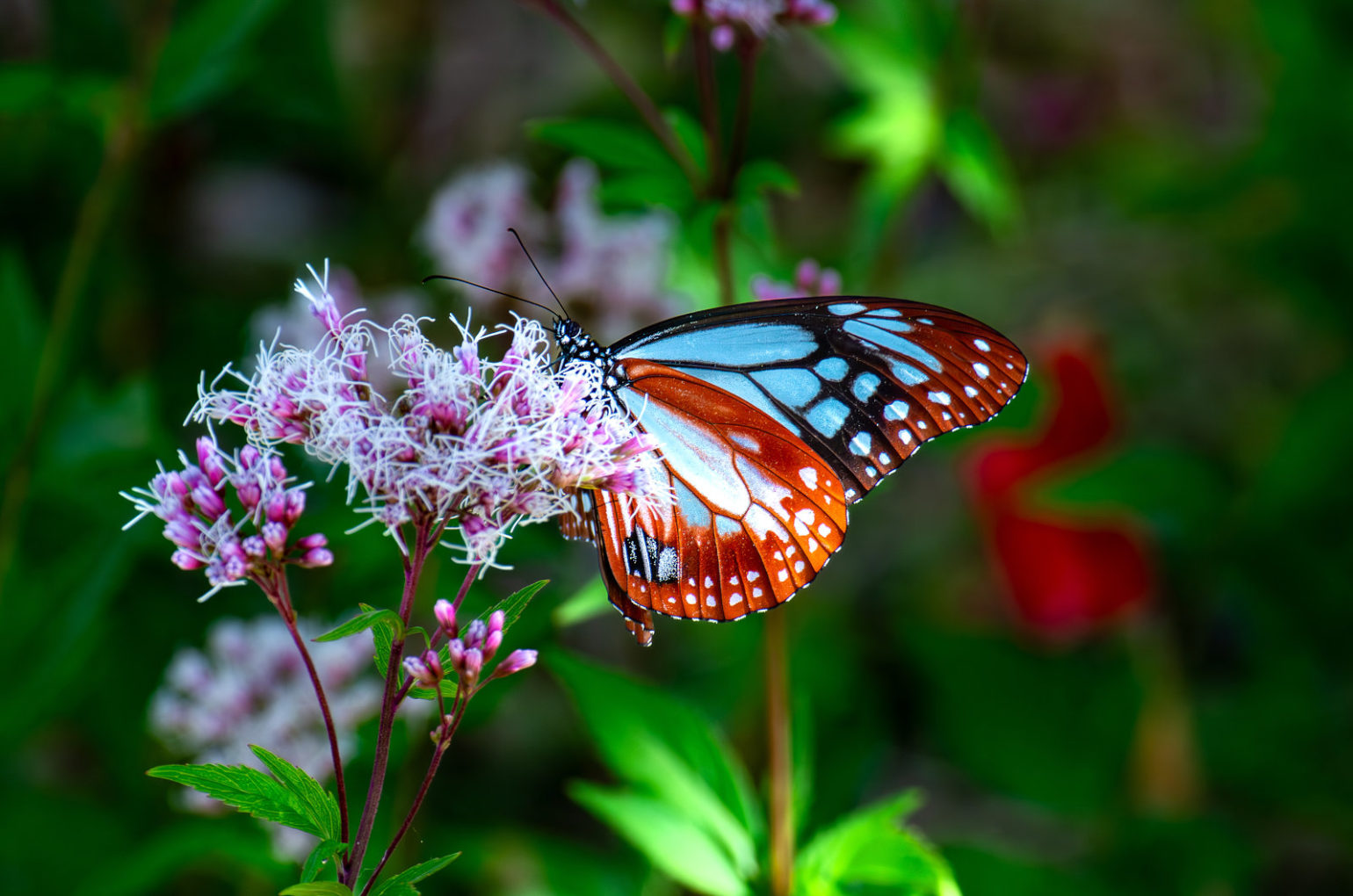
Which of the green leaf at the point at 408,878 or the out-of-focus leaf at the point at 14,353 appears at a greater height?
the out-of-focus leaf at the point at 14,353

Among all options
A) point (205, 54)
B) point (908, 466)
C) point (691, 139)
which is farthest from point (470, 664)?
point (908, 466)

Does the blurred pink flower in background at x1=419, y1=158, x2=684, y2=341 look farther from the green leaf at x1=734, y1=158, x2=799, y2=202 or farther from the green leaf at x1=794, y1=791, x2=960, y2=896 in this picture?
the green leaf at x1=794, y1=791, x2=960, y2=896

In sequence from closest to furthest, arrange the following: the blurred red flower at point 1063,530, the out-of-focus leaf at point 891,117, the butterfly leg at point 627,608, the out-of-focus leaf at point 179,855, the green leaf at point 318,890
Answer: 1. the green leaf at point 318,890
2. the butterfly leg at point 627,608
3. the out-of-focus leaf at point 179,855
4. the out-of-focus leaf at point 891,117
5. the blurred red flower at point 1063,530

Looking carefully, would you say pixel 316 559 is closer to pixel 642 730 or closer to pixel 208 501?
pixel 208 501

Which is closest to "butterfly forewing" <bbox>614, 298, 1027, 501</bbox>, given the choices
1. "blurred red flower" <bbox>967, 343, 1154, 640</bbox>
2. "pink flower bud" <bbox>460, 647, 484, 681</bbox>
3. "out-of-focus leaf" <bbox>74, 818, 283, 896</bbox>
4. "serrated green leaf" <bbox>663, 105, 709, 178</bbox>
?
"serrated green leaf" <bbox>663, 105, 709, 178</bbox>

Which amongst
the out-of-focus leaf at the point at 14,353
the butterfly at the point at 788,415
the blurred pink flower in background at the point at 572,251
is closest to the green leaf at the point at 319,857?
the butterfly at the point at 788,415

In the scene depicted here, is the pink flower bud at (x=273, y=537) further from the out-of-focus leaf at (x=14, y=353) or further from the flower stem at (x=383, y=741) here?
the out-of-focus leaf at (x=14, y=353)

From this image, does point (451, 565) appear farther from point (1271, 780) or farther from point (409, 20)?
point (409, 20)

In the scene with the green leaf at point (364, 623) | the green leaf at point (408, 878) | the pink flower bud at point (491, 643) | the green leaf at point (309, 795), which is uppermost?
the green leaf at point (364, 623)
